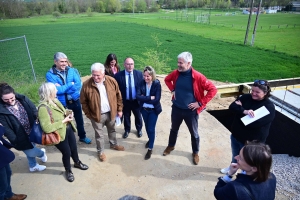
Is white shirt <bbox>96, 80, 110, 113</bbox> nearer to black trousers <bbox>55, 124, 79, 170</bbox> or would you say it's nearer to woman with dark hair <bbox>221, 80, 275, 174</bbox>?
black trousers <bbox>55, 124, 79, 170</bbox>

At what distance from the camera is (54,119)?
266 centimetres

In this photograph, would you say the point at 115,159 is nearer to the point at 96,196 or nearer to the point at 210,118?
the point at 96,196

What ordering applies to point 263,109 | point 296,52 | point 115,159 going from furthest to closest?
1. point 296,52
2. point 115,159
3. point 263,109

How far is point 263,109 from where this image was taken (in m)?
2.56

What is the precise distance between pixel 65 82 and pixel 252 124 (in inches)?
117

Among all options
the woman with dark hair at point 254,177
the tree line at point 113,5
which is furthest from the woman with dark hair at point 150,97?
the tree line at point 113,5

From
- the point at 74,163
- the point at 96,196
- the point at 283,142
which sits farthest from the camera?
the point at 283,142

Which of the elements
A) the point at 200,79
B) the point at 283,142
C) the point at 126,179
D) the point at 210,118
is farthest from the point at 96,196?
the point at 283,142

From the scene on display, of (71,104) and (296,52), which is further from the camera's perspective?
(296,52)

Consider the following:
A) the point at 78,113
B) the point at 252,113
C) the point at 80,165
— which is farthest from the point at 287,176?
the point at 78,113

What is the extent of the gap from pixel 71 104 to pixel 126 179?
1.67m

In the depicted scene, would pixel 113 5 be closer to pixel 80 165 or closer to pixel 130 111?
pixel 130 111

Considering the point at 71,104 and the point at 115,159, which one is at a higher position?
the point at 71,104

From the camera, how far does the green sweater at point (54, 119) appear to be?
→ 2537 mm
